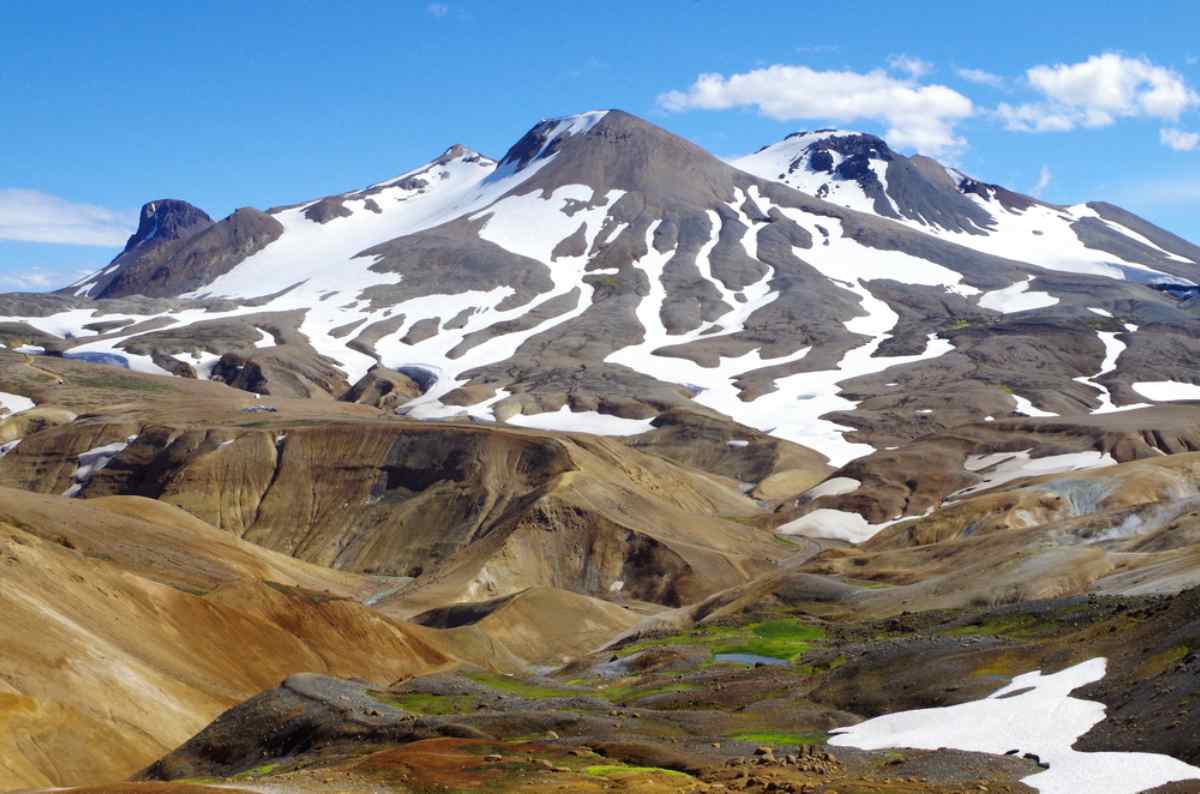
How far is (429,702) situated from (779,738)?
14399mm

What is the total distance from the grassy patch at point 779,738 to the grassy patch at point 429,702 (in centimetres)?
1008

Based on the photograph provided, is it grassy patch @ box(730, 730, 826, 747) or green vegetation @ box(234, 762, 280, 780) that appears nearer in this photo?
green vegetation @ box(234, 762, 280, 780)

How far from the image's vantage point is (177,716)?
54.5 metres

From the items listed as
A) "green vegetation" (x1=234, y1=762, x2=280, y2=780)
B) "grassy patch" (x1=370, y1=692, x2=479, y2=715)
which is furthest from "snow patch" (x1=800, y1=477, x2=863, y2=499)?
"green vegetation" (x1=234, y1=762, x2=280, y2=780)

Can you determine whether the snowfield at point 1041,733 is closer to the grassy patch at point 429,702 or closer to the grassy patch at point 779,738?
the grassy patch at point 779,738

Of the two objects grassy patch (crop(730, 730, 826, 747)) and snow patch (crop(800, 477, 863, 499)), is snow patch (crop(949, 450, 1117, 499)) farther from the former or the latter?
grassy patch (crop(730, 730, 826, 747))

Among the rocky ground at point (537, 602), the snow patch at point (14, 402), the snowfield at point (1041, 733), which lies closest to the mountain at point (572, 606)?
the snowfield at point (1041, 733)

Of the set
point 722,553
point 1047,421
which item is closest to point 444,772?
point 722,553

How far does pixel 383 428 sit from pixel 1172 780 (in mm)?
115854

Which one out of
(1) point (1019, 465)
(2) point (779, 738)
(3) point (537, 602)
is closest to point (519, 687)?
(2) point (779, 738)

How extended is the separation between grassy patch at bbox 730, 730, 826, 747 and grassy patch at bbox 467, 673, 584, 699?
14973 mm

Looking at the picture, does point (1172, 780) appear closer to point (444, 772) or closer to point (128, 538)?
point (444, 772)

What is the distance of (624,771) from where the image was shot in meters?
34.6

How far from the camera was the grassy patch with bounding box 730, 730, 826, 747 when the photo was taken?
40.4 m
